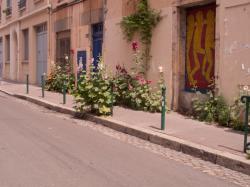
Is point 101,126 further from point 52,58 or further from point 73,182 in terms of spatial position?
point 52,58

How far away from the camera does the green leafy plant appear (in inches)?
474

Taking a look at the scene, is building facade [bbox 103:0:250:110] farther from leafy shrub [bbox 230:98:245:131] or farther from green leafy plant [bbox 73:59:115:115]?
green leafy plant [bbox 73:59:115:115]

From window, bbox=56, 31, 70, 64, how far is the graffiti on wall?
9.35 m

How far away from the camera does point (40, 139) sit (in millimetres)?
9312

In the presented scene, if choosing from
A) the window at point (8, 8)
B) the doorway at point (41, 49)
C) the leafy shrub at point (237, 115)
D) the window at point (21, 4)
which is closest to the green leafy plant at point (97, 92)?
the leafy shrub at point (237, 115)

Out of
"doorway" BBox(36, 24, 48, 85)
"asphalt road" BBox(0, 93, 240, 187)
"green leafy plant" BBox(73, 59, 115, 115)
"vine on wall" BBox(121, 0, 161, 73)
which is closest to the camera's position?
"asphalt road" BBox(0, 93, 240, 187)

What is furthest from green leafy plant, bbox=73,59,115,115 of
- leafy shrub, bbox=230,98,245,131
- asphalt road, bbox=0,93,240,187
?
leafy shrub, bbox=230,98,245,131

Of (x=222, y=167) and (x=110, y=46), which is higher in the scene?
(x=110, y=46)

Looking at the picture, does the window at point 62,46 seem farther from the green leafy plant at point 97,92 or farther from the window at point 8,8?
the window at point 8,8

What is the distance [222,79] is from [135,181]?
5.28 meters

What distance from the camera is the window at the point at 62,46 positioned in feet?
70.1

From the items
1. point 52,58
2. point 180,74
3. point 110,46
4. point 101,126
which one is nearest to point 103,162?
point 101,126

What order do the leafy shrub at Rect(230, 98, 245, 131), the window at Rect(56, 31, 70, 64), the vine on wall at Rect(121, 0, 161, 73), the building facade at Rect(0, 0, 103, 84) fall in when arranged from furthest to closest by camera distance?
the window at Rect(56, 31, 70, 64), the building facade at Rect(0, 0, 103, 84), the vine on wall at Rect(121, 0, 161, 73), the leafy shrub at Rect(230, 98, 245, 131)

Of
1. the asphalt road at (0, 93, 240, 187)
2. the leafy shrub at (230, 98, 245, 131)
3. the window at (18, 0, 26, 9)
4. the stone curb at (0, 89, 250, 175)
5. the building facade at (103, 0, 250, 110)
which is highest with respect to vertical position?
the window at (18, 0, 26, 9)
